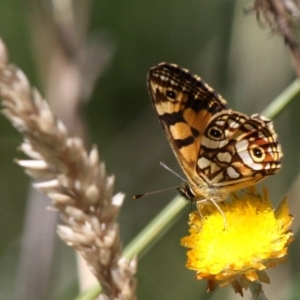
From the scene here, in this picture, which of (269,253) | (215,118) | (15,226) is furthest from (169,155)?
(269,253)

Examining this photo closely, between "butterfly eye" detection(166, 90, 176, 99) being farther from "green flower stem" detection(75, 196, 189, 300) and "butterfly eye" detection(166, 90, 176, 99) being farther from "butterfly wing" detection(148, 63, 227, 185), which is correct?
"green flower stem" detection(75, 196, 189, 300)

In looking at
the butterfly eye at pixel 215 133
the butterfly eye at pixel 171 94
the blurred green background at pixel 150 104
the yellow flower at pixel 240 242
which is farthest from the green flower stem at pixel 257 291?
the blurred green background at pixel 150 104

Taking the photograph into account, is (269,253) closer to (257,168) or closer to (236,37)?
(257,168)

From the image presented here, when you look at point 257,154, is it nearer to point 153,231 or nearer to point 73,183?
point 153,231

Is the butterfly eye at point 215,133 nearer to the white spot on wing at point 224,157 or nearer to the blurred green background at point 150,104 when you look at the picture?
the white spot on wing at point 224,157

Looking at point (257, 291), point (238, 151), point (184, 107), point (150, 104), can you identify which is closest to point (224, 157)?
point (238, 151)
